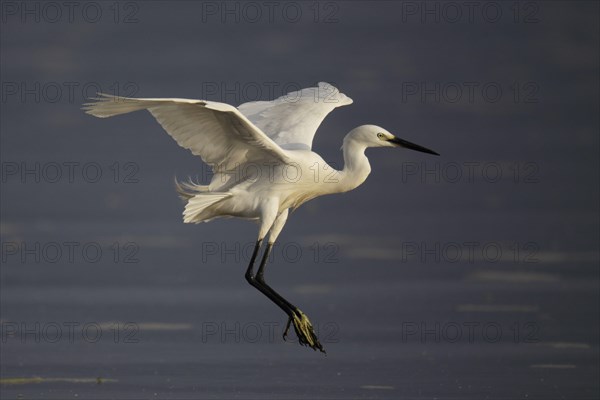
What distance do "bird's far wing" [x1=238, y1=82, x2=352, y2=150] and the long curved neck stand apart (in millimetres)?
470

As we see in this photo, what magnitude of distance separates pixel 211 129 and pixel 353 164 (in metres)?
1.39

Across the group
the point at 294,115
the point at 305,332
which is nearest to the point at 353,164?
the point at 294,115

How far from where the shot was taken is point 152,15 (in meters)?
32.5

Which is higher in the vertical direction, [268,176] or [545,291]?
[268,176]

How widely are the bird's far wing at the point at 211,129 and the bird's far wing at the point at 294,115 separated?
70 cm

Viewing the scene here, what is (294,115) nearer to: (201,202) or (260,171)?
(260,171)

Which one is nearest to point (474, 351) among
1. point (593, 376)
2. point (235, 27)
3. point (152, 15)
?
point (593, 376)

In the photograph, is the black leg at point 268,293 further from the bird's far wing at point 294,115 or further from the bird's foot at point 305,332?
the bird's far wing at point 294,115

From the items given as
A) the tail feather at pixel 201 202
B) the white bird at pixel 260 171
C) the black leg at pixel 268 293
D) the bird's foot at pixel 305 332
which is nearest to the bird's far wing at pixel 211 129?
the white bird at pixel 260 171

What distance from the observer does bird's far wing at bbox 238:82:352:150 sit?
12766mm

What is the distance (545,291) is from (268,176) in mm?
4415

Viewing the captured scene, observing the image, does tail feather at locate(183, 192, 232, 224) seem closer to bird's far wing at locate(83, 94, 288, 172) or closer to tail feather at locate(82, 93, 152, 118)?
bird's far wing at locate(83, 94, 288, 172)

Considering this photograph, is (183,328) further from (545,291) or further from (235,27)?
(235,27)

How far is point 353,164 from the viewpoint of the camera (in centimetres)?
1223
